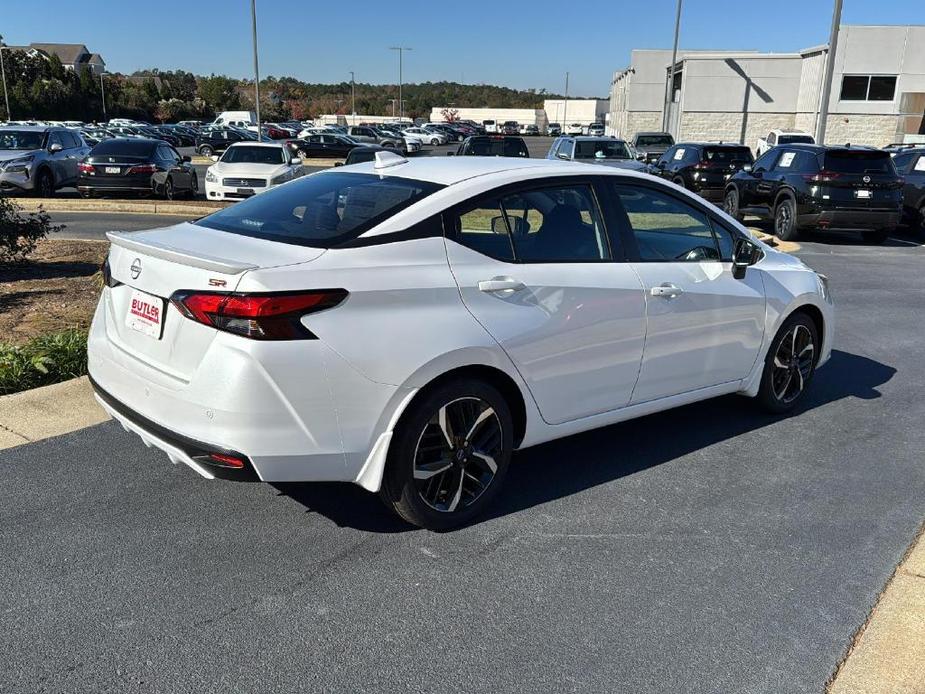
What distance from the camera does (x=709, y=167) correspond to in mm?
19844

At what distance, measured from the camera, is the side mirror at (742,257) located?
4.89 metres

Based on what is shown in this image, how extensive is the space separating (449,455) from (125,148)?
18.3 metres

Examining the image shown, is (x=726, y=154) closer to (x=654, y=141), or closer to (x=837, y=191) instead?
(x=837, y=191)

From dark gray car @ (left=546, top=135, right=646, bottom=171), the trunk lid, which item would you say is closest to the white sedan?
dark gray car @ (left=546, top=135, right=646, bottom=171)

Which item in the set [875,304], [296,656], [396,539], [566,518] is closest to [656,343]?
[566,518]

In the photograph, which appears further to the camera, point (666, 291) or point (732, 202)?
point (732, 202)

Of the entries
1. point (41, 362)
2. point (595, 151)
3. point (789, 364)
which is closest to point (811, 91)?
point (595, 151)

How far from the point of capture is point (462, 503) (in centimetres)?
390

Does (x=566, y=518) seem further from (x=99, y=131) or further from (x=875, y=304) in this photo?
(x=99, y=131)

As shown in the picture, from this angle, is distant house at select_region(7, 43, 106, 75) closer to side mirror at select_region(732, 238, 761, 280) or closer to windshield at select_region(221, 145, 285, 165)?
windshield at select_region(221, 145, 285, 165)

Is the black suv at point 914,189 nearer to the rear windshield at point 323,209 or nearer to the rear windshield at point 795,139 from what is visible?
the rear windshield at point 323,209

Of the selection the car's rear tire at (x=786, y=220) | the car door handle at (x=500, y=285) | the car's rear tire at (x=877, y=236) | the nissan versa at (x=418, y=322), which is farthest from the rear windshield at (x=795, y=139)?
the car door handle at (x=500, y=285)

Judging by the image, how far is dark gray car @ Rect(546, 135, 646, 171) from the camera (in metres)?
19.8

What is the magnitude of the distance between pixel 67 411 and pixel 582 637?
357 cm
